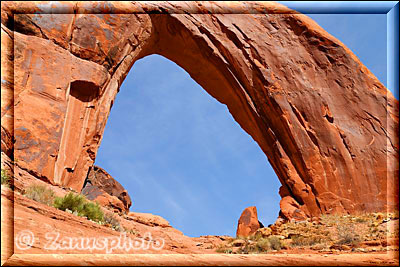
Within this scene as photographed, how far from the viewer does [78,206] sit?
993 centimetres

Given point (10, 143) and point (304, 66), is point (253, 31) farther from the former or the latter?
point (10, 143)

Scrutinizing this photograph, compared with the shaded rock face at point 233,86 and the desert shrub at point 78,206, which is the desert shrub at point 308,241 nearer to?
the shaded rock face at point 233,86

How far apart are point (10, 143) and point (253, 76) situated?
13.9 m

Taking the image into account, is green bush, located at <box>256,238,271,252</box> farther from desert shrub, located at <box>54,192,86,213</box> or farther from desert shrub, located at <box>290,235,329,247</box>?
desert shrub, located at <box>54,192,86,213</box>

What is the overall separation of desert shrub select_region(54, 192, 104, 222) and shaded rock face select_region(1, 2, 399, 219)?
11.6ft

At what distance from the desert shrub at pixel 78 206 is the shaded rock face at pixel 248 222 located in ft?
49.5

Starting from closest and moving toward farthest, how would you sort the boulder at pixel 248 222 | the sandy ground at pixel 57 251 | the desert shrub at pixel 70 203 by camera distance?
1. the sandy ground at pixel 57 251
2. the desert shrub at pixel 70 203
3. the boulder at pixel 248 222

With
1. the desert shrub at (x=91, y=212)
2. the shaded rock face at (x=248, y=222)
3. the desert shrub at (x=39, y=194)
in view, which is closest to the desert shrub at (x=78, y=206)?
the desert shrub at (x=91, y=212)

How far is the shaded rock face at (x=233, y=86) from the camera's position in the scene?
13883mm

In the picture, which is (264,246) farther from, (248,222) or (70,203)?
(248,222)

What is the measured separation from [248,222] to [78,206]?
16.6 meters

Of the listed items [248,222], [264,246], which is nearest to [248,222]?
[248,222]

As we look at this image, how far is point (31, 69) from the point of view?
13812 mm

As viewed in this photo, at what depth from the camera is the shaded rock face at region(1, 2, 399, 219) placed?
45.5 feet
